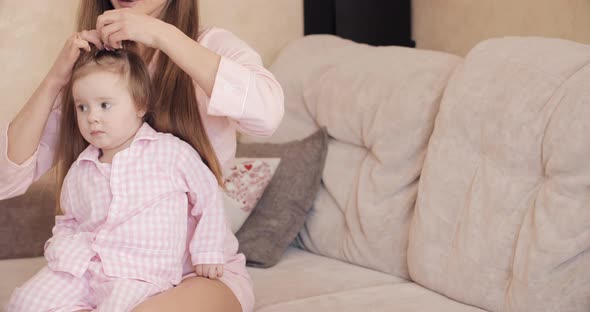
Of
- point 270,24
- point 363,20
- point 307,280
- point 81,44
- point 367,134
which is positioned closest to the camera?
point 81,44

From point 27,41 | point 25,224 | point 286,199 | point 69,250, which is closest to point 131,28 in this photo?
point 69,250

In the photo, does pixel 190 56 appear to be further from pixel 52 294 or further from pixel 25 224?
pixel 25 224

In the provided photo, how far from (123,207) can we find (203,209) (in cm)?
16

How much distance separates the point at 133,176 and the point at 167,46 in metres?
0.27

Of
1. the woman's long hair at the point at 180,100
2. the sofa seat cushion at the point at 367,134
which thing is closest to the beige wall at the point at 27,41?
the sofa seat cushion at the point at 367,134

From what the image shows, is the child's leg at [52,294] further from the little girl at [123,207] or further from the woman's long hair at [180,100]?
the woman's long hair at [180,100]

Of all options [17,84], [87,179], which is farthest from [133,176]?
[17,84]

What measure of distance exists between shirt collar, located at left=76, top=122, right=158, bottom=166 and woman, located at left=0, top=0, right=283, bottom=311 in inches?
2.1

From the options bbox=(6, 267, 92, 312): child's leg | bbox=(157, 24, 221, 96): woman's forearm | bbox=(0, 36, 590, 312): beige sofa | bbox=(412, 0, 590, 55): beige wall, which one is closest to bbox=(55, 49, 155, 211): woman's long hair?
bbox=(157, 24, 221, 96): woman's forearm

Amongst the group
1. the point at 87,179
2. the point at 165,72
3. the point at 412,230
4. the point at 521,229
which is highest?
the point at 165,72

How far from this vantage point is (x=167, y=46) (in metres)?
1.58

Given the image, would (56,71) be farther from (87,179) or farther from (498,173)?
(498,173)

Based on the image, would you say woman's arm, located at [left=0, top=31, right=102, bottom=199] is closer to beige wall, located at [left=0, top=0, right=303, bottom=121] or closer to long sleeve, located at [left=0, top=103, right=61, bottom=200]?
long sleeve, located at [left=0, top=103, right=61, bottom=200]

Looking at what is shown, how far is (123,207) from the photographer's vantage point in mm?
1634
